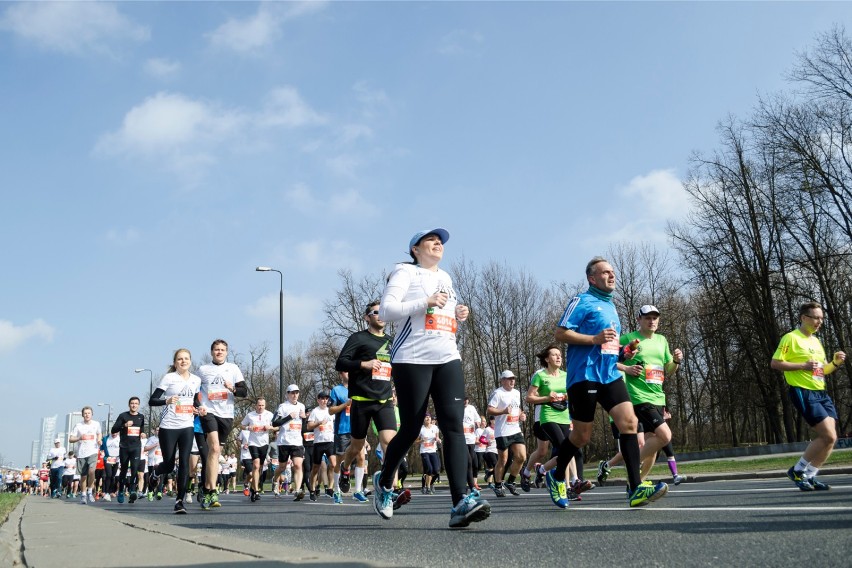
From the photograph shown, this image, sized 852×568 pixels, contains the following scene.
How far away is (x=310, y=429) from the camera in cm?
1695

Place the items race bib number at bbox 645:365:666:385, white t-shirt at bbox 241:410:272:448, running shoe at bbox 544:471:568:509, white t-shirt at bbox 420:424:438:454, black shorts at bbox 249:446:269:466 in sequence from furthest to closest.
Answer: white t-shirt at bbox 420:424:438:454 < white t-shirt at bbox 241:410:272:448 < black shorts at bbox 249:446:269:466 < race bib number at bbox 645:365:666:385 < running shoe at bbox 544:471:568:509

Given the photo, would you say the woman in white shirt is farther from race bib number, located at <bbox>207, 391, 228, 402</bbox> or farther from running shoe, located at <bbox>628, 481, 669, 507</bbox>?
race bib number, located at <bbox>207, 391, 228, 402</bbox>

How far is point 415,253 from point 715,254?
35.7 m

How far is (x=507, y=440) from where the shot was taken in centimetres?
1337

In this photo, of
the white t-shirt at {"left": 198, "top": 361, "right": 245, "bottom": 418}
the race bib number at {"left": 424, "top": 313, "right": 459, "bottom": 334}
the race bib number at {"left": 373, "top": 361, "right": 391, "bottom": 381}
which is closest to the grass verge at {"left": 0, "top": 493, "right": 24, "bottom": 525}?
the white t-shirt at {"left": 198, "top": 361, "right": 245, "bottom": 418}

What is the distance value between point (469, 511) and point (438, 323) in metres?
1.38

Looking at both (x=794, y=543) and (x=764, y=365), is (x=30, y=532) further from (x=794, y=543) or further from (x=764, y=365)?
(x=764, y=365)

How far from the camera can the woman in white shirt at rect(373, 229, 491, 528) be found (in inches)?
230

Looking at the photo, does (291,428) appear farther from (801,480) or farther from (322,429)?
(801,480)

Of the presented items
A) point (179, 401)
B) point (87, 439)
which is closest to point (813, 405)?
point (179, 401)

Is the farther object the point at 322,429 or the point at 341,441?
the point at 322,429

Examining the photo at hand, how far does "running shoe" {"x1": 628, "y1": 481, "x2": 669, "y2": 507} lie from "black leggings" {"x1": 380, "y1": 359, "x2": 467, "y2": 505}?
1874 mm

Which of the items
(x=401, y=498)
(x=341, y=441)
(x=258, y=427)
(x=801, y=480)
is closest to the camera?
(x=401, y=498)

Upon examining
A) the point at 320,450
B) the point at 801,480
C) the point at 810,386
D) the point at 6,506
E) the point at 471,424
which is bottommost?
the point at 6,506
